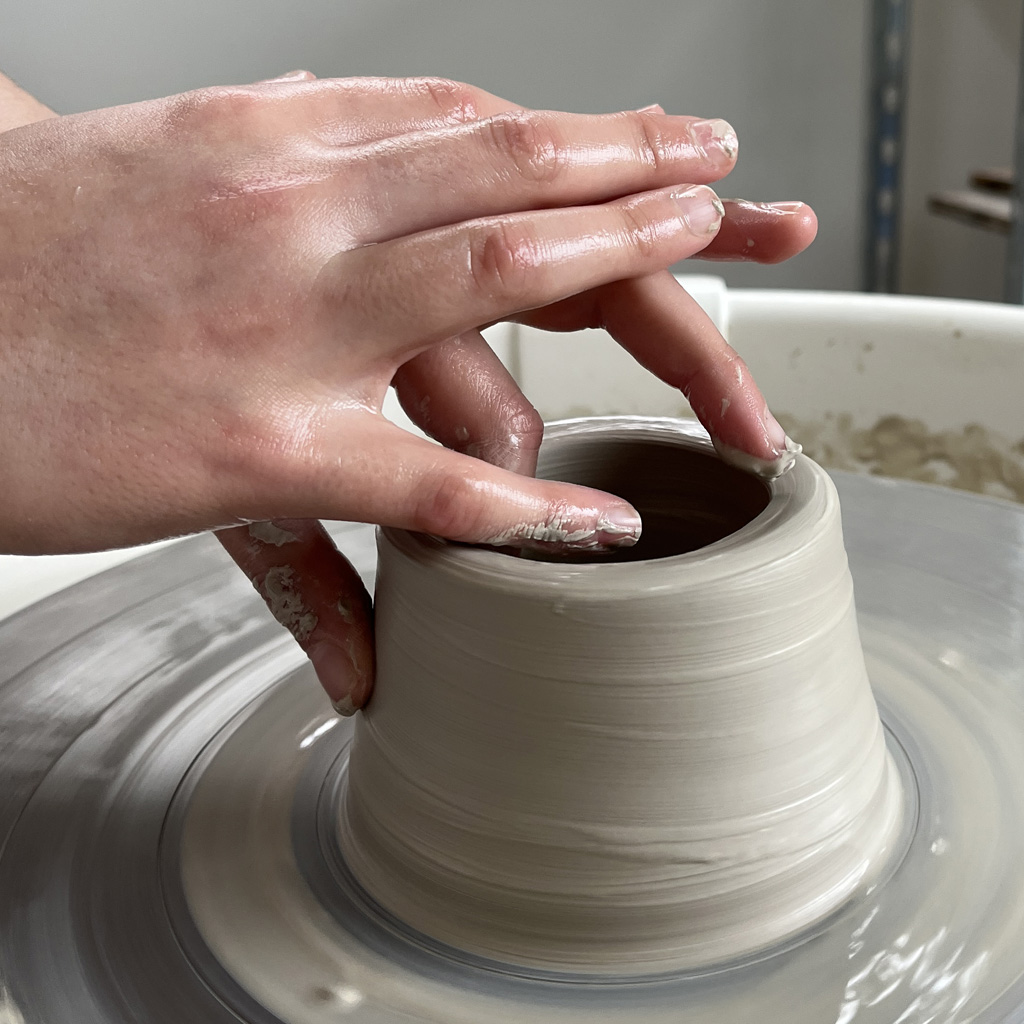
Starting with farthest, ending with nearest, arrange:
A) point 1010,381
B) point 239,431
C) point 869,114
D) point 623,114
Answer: point 869,114 → point 1010,381 → point 623,114 → point 239,431

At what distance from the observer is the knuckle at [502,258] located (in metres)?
0.57

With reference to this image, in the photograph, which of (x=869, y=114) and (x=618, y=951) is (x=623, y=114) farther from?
(x=869, y=114)

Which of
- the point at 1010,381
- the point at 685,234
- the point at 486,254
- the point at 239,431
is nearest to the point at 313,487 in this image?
the point at 239,431

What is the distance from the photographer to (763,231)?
2.47ft

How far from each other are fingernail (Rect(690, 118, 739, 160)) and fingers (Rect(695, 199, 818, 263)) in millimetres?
77

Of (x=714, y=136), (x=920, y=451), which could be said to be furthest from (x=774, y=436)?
(x=920, y=451)

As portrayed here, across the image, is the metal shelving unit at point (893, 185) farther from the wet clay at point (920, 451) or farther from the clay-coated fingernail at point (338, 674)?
the clay-coated fingernail at point (338, 674)

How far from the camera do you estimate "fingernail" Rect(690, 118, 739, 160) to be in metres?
0.66

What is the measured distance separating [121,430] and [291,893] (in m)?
0.30

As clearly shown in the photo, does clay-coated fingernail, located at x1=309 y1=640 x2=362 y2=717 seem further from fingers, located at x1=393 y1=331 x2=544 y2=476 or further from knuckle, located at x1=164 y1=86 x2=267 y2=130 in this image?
knuckle, located at x1=164 y1=86 x2=267 y2=130

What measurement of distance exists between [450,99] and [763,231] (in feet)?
0.73

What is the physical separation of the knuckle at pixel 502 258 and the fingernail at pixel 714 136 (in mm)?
148

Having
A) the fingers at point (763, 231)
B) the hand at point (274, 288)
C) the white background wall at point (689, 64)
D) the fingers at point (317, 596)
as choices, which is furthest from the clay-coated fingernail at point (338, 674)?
the white background wall at point (689, 64)

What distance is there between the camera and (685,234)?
624mm
